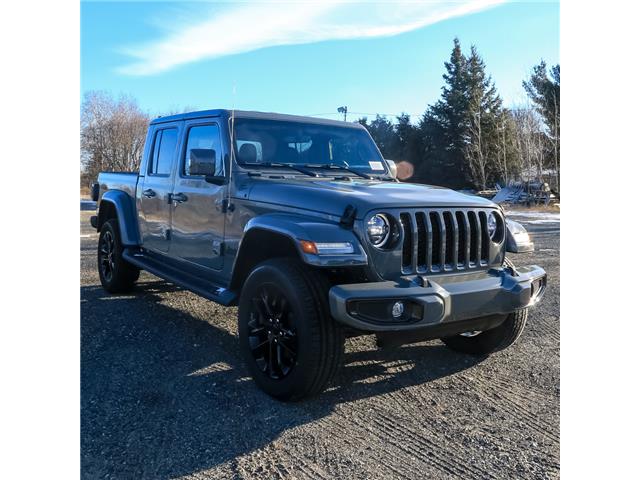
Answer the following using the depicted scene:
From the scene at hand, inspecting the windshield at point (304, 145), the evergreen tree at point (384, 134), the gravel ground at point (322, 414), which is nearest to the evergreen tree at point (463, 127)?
the evergreen tree at point (384, 134)

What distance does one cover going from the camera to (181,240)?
4.70 m

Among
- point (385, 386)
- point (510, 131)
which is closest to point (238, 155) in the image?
point (385, 386)

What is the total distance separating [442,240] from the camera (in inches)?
125

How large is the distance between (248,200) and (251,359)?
3.70ft

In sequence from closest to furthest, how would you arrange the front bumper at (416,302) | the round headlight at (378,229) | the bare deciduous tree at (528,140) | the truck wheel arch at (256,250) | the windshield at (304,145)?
the front bumper at (416,302) → the round headlight at (378,229) → the truck wheel arch at (256,250) → the windshield at (304,145) → the bare deciduous tree at (528,140)

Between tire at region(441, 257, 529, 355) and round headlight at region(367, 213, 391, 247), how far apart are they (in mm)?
1065

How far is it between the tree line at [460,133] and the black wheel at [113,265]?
912 millimetres

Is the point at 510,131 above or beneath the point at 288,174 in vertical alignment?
above

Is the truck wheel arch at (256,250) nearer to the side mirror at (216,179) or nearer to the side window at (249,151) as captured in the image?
the side mirror at (216,179)

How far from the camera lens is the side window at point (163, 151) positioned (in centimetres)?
502

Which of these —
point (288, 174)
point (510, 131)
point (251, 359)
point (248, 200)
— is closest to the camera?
point (251, 359)

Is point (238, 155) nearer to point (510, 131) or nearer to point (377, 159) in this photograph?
point (377, 159)

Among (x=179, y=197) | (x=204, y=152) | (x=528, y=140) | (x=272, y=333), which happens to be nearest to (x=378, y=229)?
(x=272, y=333)
